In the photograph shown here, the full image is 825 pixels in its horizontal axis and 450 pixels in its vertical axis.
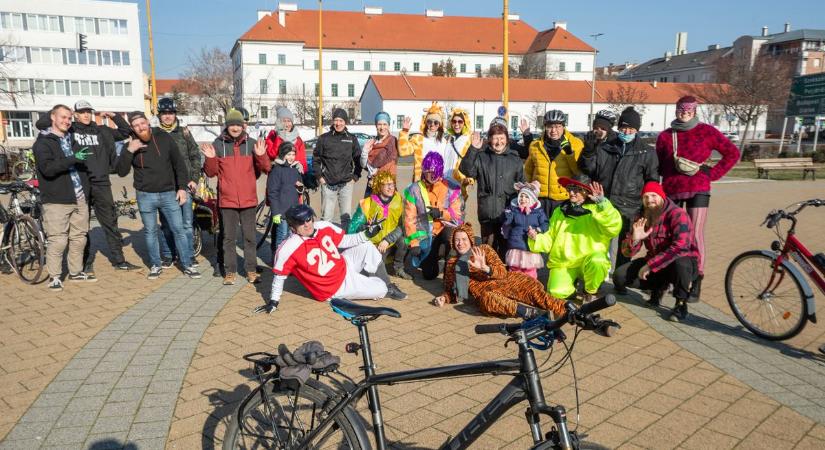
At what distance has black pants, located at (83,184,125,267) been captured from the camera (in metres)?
7.58

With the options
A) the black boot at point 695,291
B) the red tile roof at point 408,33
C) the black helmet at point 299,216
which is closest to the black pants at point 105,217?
the black helmet at point 299,216

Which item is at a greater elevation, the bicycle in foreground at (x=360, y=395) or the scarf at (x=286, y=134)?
the scarf at (x=286, y=134)

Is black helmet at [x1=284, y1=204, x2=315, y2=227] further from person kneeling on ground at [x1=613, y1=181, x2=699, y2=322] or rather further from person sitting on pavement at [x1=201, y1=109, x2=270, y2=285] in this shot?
person kneeling on ground at [x1=613, y1=181, x2=699, y2=322]

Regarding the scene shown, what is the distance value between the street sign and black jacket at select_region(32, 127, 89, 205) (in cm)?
2723

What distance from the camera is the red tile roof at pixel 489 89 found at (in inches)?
2758

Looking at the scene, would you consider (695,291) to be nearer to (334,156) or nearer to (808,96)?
(334,156)

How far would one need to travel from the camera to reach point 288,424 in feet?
9.25

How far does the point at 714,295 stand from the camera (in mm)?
6688

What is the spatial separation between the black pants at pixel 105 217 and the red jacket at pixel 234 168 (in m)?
1.55

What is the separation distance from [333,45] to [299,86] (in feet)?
34.5

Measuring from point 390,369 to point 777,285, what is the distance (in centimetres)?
348

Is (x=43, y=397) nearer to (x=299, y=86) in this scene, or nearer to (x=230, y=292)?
(x=230, y=292)

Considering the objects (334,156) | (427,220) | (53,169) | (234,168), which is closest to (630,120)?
(427,220)

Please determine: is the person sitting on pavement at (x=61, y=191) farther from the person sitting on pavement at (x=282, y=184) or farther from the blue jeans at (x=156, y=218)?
the person sitting on pavement at (x=282, y=184)
